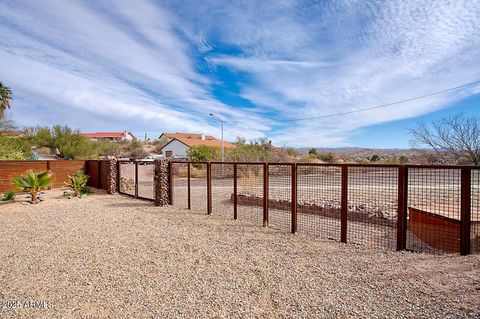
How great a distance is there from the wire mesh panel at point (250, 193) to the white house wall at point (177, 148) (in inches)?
1684

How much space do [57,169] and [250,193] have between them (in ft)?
37.2

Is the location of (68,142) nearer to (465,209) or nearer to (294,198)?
(294,198)

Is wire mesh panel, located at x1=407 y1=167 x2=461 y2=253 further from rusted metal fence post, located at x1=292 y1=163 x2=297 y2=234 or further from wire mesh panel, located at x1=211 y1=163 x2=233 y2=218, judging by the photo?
wire mesh panel, located at x1=211 y1=163 x2=233 y2=218

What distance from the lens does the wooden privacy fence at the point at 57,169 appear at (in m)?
13.2

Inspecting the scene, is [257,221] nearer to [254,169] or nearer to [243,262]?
[254,169]

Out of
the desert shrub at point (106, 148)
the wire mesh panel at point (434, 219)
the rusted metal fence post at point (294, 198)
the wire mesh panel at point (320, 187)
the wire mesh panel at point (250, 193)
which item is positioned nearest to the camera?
the wire mesh panel at point (434, 219)

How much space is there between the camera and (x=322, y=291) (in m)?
3.37

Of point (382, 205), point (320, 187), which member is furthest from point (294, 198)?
point (382, 205)

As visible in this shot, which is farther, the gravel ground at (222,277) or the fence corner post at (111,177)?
the fence corner post at (111,177)

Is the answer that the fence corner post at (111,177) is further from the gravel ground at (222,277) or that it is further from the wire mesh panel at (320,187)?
the wire mesh panel at (320,187)

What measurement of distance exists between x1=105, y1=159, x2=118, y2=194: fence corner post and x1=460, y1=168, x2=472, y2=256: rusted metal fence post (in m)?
13.3

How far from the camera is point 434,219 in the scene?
18.9ft

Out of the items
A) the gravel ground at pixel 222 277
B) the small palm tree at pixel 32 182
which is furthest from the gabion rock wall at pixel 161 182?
the small palm tree at pixel 32 182

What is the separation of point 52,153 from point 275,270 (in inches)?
1717
